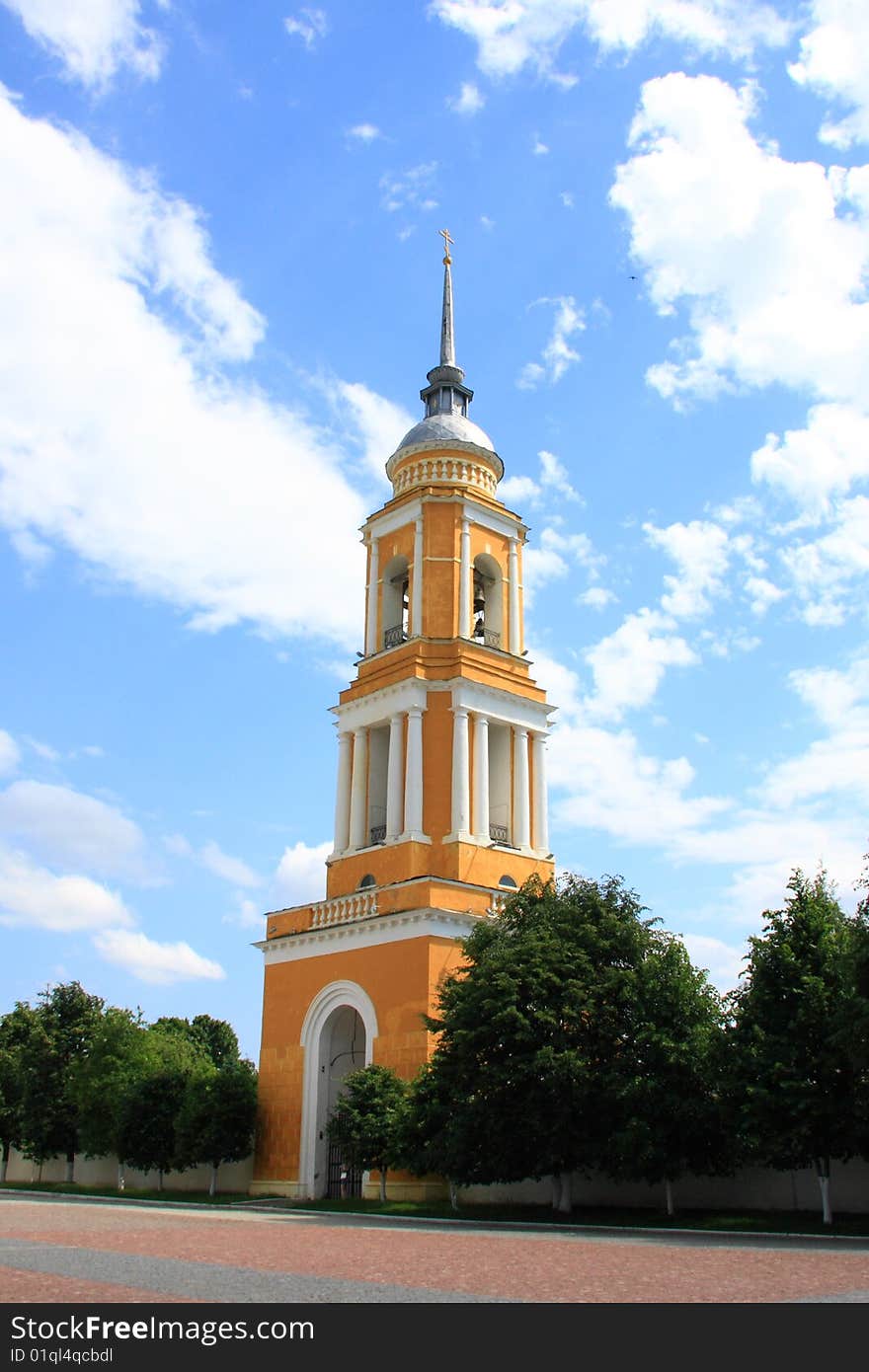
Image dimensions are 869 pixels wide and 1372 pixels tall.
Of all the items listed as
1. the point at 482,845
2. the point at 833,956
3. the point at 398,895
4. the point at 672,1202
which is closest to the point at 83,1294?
the point at 833,956

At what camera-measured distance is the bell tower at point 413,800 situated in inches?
1223

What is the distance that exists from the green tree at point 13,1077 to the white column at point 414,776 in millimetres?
20437

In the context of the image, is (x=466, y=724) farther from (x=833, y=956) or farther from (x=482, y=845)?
(x=833, y=956)

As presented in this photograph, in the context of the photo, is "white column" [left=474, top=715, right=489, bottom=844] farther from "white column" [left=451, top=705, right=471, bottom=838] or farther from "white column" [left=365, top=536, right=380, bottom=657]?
"white column" [left=365, top=536, right=380, bottom=657]

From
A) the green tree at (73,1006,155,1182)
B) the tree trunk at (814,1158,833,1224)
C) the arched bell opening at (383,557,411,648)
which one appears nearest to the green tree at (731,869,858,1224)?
the tree trunk at (814,1158,833,1224)

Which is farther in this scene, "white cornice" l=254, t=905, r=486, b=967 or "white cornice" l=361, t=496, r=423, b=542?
"white cornice" l=361, t=496, r=423, b=542

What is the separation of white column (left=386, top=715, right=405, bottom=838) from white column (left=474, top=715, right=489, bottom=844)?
2.20m

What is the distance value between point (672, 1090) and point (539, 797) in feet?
46.7

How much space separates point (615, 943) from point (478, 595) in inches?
667

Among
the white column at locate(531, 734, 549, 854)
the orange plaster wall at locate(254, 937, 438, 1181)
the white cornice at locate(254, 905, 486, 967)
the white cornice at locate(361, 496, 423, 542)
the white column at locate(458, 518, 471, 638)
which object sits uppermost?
the white cornice at locate(361, 496, 423, 542)

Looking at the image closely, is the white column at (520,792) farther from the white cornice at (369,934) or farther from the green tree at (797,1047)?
the green tree at (797,1047)

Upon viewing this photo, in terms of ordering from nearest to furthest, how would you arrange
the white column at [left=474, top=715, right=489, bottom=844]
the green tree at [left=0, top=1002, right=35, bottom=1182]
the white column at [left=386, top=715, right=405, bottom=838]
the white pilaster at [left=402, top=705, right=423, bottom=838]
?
the white pilaster at [left=402, top=705, right=423, bottom=838] → the white column at [left=474, top=715, right=489, bottom=844] → the white column at [left=386, top=715, right=405, bottom=838] → the green tree at [left=0, top=1002, right=35, bottom=1182]

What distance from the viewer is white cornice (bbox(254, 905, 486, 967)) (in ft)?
99.4

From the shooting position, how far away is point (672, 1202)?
24250mm
